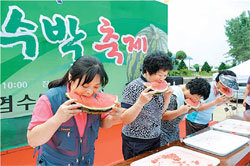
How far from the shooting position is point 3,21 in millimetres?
4035

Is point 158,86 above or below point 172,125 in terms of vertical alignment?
above

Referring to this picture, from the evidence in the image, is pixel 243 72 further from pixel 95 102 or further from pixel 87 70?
pixel 87 70

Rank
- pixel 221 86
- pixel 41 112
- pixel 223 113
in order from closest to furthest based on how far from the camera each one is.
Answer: pixel 41 112 → pixel 221 86 → pixel 223 113

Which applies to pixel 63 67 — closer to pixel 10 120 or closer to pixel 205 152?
pixel 10 120

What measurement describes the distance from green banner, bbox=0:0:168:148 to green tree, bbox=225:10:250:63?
19.3 meters

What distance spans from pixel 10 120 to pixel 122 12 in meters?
4.70

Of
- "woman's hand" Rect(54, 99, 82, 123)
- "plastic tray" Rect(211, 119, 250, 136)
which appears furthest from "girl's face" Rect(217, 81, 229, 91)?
"woman's hand" Rect(54, 99, 82, 123)

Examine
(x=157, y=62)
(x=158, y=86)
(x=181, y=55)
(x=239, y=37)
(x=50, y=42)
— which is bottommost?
(x=158, y=86)

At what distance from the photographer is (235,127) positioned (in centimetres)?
288

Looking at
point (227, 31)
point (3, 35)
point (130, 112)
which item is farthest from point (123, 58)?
point (227, 31)

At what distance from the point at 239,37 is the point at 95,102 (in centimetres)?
2468

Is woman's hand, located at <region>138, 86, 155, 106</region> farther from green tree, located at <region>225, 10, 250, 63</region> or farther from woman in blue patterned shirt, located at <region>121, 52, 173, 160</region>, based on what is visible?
green tree, located at <region>225, 10, 250, 63</region>

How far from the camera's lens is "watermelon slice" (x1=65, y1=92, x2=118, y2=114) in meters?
1.38

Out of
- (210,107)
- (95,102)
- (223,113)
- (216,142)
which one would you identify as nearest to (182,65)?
(223,113)
